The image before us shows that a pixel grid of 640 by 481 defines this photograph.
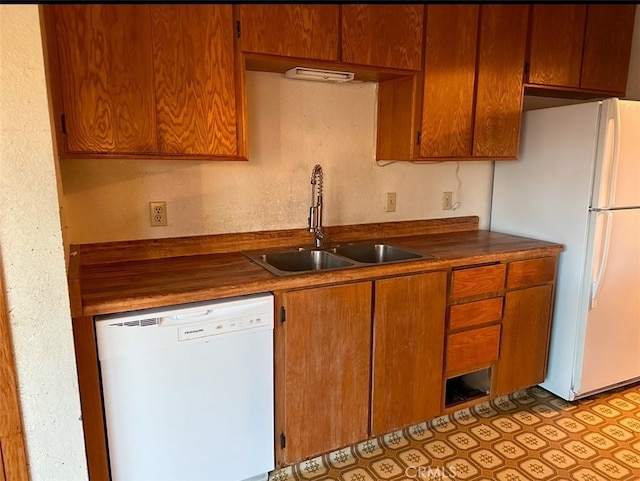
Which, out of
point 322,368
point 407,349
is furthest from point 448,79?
point 322,368

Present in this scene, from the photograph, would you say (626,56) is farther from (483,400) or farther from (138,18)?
(138,18)

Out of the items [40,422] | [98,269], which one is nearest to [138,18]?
[98,269]

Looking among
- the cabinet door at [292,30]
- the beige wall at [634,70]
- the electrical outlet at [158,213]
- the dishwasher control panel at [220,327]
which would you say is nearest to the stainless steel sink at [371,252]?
the dishwasher control panel at [220,327]

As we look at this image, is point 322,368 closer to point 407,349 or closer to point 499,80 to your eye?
point 407,349

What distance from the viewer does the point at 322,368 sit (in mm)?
1853

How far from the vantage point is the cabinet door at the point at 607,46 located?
2533 mm

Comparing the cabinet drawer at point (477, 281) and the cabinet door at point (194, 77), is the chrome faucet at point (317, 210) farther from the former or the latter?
the cabinet drawer at point (477, 281)

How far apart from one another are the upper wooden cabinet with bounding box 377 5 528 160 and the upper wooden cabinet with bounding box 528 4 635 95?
0.40ft

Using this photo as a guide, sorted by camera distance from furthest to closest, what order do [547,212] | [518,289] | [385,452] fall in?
1. [547,212]
2. [518,289]
3. [385,452]

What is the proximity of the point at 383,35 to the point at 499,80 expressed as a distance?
0.75 metres

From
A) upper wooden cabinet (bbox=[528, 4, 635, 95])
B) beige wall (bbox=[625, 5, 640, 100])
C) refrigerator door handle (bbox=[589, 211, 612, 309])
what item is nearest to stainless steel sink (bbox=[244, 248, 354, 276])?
refrigerator door handle (bbox=[589, 211, 612, 309])

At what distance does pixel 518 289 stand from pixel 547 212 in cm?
53

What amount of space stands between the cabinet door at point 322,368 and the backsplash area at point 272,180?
639mm

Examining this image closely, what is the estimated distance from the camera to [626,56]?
8.79ft
